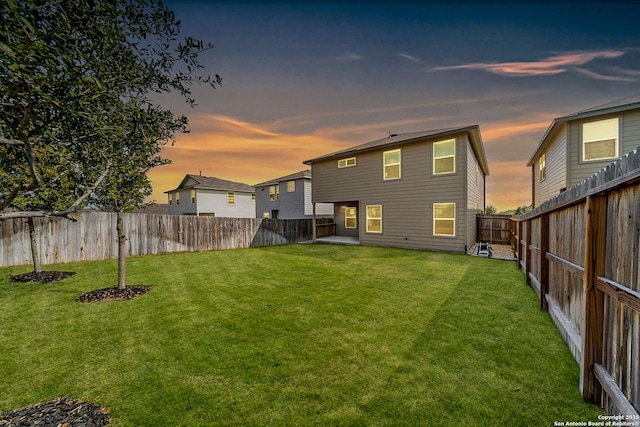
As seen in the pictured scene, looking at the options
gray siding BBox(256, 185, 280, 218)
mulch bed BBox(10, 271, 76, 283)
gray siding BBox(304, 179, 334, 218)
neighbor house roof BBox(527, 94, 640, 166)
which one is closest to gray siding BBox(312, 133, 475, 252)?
neighbor house roof BBox(527, 94, 640, 166)

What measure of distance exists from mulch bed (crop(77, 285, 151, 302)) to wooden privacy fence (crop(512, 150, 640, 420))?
7576 mm

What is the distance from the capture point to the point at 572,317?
3309 millimetres

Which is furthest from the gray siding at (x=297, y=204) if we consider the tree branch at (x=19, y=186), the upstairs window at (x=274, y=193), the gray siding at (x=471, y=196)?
the tree branch at (x=19, y=186)

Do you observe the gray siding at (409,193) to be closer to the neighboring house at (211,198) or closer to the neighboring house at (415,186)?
the neighboring house at (415,186)

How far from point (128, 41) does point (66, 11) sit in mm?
794

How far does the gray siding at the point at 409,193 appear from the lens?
37.5 feet

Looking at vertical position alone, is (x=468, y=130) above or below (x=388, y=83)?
below

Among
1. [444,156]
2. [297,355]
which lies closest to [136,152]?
[297,355]

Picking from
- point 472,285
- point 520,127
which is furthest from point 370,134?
point 472,285

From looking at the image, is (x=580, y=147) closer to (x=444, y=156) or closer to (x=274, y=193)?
(x=444, y=156)

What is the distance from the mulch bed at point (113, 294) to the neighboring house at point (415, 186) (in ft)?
37.3

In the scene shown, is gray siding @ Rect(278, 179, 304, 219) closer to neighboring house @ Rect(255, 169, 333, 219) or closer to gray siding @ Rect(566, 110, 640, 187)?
neighboring house @ Rect(255, 169, 333, 219)

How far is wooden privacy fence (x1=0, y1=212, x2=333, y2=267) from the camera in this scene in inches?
344

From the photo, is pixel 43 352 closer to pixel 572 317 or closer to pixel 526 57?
pixel 572 317
